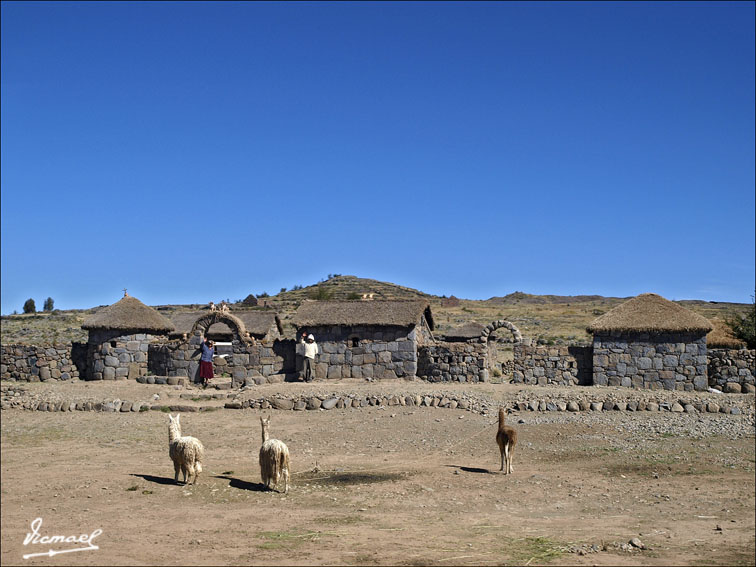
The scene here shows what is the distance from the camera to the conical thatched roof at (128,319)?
83.7 feet

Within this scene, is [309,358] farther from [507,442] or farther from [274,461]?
[274,461]

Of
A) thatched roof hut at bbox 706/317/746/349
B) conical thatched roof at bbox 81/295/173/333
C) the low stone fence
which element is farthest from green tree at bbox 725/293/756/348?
conical thatched roof at bbox 81/295/173/333

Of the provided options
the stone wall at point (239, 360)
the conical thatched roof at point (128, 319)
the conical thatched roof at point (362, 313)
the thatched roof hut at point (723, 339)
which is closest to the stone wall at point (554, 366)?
the conical thatched roof at point (362, 313)

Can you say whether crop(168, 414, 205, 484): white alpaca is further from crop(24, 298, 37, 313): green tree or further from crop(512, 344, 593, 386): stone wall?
crop(24, 298, 37, 313): green tree

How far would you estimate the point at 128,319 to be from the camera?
26.0 m

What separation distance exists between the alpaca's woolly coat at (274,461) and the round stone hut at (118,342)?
15.7 metres

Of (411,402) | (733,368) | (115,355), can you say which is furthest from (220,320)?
(733,368)

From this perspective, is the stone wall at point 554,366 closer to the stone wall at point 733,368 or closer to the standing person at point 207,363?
the stone wall at point 733,368

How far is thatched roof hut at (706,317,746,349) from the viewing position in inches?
1045

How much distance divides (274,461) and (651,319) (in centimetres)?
1615

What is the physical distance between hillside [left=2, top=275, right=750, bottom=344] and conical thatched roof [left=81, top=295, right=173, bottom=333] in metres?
14.2

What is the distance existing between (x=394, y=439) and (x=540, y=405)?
4435mm

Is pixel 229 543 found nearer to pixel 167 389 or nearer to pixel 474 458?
pixel 474 458

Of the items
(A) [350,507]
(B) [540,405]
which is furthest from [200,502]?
(B) [540,405]
